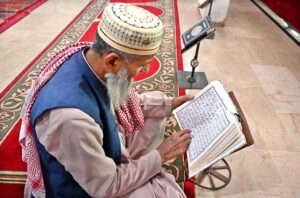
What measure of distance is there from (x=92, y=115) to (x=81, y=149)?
10cm

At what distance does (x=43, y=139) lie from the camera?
757 mm

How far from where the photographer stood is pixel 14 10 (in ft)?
13.1

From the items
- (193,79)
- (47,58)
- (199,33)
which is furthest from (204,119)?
(47,58)

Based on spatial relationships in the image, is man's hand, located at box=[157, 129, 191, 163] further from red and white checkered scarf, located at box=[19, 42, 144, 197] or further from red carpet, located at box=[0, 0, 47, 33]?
red carpet, located at box=[0, 0, 47, 33]

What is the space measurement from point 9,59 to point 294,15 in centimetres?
374

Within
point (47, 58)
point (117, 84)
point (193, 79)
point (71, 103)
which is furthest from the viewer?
point (47, 58)

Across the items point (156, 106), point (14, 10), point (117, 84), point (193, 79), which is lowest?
point (14, 10)

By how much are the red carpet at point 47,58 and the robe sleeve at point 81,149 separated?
696 millimetres

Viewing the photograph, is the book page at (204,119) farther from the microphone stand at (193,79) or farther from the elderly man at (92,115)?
the microphone stand at (193,79)

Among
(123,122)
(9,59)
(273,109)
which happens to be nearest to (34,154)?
(123,122)

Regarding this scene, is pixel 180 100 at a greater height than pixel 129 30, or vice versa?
pixel 129 30

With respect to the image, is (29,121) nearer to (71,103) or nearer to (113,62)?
(71,103)

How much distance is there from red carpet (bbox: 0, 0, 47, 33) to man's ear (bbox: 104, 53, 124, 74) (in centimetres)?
300

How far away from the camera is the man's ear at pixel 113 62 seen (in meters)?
0.79
